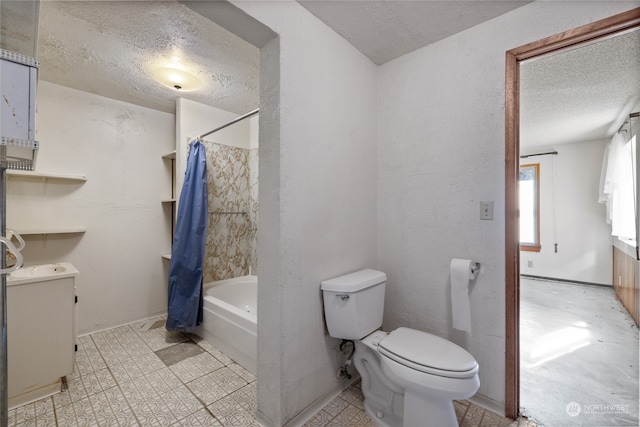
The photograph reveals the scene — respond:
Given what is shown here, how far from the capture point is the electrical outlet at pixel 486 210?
1.54 m

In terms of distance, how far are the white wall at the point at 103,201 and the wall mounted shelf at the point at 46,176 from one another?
0.05m

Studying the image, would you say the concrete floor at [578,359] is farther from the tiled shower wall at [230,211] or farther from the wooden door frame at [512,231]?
the tiled shower wall at [230,211]

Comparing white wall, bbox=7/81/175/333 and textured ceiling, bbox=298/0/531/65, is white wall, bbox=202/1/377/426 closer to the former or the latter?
textured ceiling, bbox=298/0/531/65

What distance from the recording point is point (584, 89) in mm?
2057

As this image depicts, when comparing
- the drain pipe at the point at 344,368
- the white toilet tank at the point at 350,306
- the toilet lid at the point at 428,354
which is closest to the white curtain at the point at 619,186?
the toilet lid at the point at 428,354

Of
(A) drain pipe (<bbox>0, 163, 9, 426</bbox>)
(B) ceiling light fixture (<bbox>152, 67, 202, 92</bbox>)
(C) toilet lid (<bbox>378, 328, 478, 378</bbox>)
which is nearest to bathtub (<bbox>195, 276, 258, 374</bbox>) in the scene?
(C) toilet lid (<bbox>378, 328, 478, 378</bbox>)

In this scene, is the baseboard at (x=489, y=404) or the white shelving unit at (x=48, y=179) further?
the white shelving unit at (x=48, y=179)

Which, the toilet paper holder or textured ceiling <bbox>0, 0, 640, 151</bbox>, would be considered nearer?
textured ceiling <bbox>0, 0, 640, 151</bbox>

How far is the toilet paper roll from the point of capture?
5.02 feet

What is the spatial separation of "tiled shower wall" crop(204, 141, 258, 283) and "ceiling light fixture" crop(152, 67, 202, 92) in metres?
0.54

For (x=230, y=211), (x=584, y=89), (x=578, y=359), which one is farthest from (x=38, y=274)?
(x=584, y=89)

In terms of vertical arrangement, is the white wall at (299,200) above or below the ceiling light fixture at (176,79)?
below

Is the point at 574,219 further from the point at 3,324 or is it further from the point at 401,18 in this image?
the point at 3,324

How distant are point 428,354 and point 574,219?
3172mm
